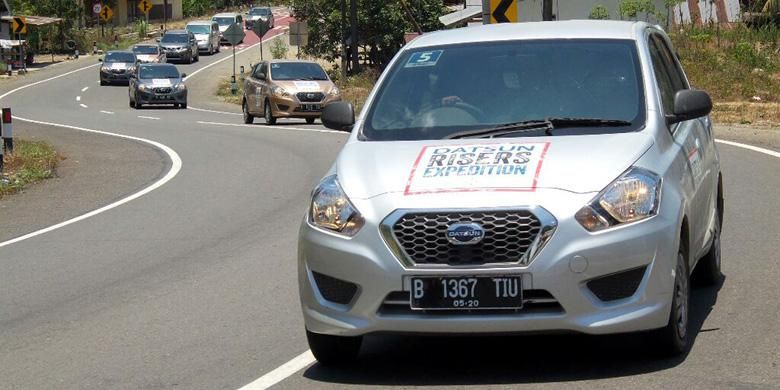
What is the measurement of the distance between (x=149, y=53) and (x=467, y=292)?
62.2 metres

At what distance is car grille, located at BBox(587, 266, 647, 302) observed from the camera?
6.77 m

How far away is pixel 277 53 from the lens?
64.8 m

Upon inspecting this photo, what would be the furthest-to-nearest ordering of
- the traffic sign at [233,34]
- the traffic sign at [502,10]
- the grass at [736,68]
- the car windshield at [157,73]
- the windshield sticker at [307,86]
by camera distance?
the traffic sign at [233,34] < the car windshield at [157,73] < the windshield sticker at [307,86] < the grass at [736,68] < the traffic sign at [502,10]

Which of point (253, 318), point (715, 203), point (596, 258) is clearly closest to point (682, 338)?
point (596, 258)

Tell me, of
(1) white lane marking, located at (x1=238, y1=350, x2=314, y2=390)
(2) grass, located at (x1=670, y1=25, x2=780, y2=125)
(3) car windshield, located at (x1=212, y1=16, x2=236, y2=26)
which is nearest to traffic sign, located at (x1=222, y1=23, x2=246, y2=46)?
(2) grass, located at (x1=670, y1=25, x2=780, y2=125)

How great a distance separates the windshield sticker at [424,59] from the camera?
27.8 feet

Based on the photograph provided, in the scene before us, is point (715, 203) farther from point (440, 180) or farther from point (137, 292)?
point (137, 292)

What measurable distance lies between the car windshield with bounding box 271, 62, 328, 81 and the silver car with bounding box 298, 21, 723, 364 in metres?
25.6

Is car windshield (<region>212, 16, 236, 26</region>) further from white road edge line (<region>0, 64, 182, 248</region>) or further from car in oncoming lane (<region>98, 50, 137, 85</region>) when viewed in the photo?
white road edge line (<region>0, 64, 182, 248</region>)

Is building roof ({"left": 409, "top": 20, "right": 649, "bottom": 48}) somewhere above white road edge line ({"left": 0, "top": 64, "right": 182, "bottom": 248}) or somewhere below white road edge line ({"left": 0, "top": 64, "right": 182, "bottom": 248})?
above

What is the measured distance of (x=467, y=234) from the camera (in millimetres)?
6715

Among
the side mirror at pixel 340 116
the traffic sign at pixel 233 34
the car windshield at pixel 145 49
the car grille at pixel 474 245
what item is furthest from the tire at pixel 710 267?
the car windshield at pixel 145 49

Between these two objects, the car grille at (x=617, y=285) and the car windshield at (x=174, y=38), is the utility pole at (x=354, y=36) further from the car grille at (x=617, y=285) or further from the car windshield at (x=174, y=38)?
the car grille at (x=617, y=285)

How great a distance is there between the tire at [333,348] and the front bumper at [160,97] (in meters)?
37.8
